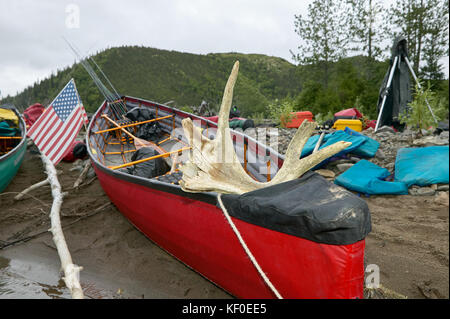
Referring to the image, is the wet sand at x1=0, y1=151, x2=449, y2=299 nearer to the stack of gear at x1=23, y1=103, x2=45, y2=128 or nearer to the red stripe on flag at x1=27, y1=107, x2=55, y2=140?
the red stripe on flag at x1=27, y1=107, x2=55, y2=140

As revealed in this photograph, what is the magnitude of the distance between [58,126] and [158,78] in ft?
213

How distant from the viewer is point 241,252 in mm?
2100

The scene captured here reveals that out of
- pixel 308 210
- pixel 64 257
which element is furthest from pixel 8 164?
pixel 308 210

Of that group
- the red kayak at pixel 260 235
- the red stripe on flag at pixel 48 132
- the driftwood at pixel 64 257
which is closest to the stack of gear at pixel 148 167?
the red kayak at pixel 260 235

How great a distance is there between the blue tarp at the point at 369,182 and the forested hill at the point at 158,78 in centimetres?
4955

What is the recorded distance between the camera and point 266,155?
11.2ft

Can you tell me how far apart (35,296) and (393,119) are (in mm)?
9071

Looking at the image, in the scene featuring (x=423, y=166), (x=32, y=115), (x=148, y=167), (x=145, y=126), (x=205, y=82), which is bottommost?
(x=423, y=166)

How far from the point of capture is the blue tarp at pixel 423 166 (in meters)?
4.07

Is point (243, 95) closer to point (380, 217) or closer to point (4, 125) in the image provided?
point (4, 125)

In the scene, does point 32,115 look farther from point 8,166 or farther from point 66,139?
point 66,139
